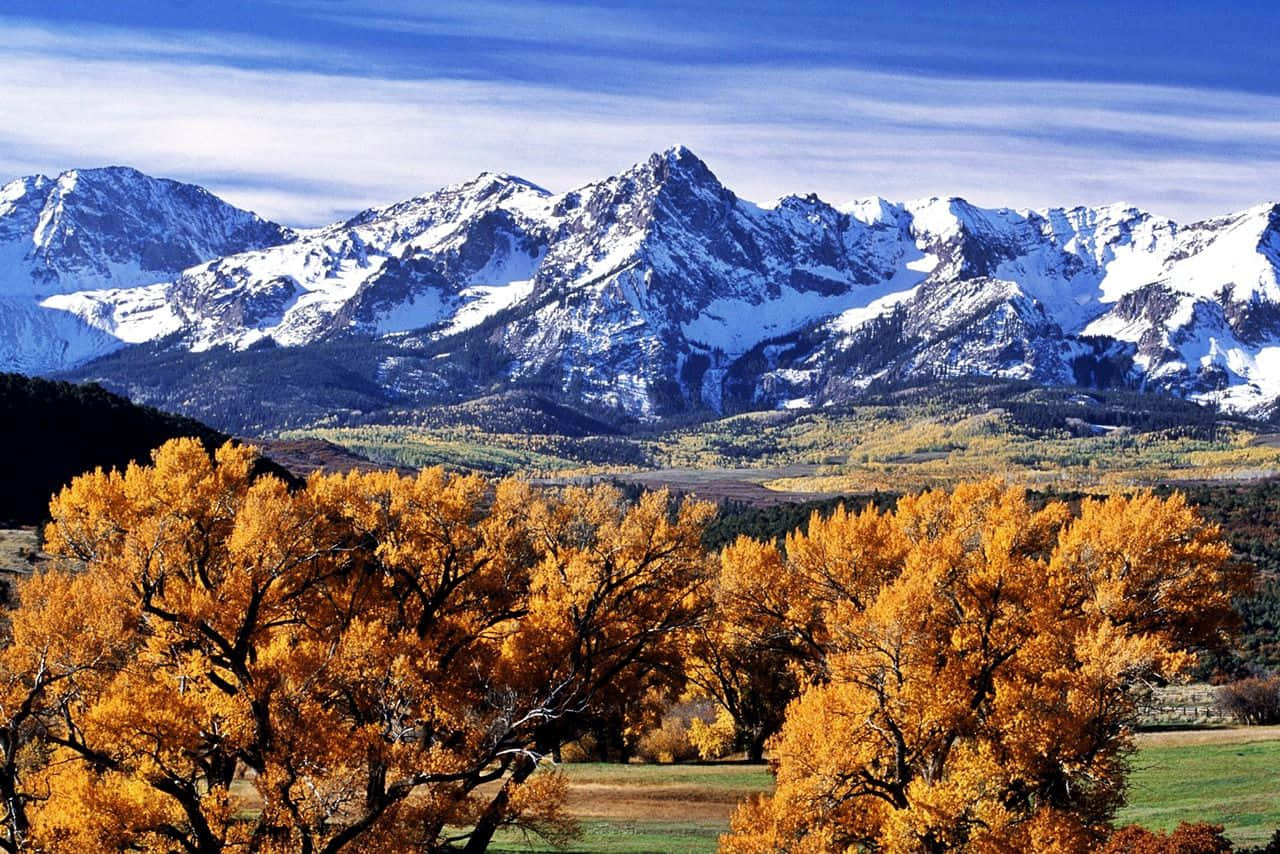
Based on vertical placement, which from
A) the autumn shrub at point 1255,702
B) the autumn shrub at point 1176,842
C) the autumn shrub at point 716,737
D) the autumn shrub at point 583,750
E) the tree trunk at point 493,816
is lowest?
the autumn shrub at point 583,750

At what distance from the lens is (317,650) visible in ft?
133

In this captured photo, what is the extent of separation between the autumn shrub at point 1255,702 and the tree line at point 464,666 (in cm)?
2277

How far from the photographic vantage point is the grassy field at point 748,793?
150ft

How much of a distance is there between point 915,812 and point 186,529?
26508mm

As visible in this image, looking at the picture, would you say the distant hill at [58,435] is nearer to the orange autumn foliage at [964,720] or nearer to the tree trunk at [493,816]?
the tree trunk at [493,816]

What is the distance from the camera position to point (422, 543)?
4847cm

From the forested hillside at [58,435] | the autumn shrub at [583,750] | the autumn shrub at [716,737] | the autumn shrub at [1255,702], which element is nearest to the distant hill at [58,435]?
the forested hillside at [58,435]

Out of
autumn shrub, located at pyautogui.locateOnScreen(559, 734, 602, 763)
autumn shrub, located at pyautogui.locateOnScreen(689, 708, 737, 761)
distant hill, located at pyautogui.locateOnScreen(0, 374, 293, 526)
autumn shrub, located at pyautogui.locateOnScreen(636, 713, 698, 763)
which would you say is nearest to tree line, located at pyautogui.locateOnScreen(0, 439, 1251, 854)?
autumn shrub, located at pyautogui.locateOnScreen(559, 734, 602, 763)

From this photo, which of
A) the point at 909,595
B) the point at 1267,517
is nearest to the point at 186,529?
the point at 909,595

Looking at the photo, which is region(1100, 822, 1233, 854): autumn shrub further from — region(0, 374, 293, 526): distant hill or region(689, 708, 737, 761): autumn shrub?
region(0, 374, 293, 526): distant hill

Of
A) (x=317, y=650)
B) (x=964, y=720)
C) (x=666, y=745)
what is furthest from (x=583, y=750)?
(x=317, y=650)

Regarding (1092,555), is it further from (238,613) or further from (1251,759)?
(238,613)

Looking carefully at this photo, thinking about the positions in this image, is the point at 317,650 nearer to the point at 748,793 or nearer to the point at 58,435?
the point at 748,793

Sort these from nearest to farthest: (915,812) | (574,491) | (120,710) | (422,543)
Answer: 1. (120,710)
2. (915,812)
3. (422,543)
4. (574,491)
